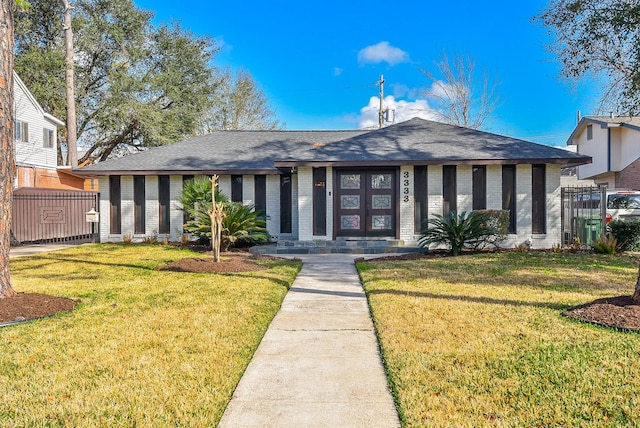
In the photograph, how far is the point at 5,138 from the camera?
523cm

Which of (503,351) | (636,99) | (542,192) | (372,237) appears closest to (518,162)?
(542,192)

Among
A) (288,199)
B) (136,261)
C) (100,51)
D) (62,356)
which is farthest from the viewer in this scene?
(100,51)

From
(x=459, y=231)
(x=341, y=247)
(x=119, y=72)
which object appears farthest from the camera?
(x=119, y=72)

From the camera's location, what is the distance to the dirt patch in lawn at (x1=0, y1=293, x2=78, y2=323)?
16.2 feet

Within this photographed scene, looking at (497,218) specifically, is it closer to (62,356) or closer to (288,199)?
(288,199)

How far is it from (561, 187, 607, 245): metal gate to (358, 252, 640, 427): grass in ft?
18.5

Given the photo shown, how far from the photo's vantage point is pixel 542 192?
12.8 meters

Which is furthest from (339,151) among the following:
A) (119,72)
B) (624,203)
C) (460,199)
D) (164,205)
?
(119,72)

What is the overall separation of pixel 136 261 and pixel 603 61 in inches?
479

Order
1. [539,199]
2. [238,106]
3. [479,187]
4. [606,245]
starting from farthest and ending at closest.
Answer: [238,106] < [479,187] < [539,199] < [606,245]

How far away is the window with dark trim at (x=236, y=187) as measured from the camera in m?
14.8

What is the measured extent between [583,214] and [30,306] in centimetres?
1339

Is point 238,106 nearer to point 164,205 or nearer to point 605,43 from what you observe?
point 164,205

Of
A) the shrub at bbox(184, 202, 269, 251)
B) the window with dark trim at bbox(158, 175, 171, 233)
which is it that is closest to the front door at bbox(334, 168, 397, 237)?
the shrub at bbox(184, 202, 269, 251)
